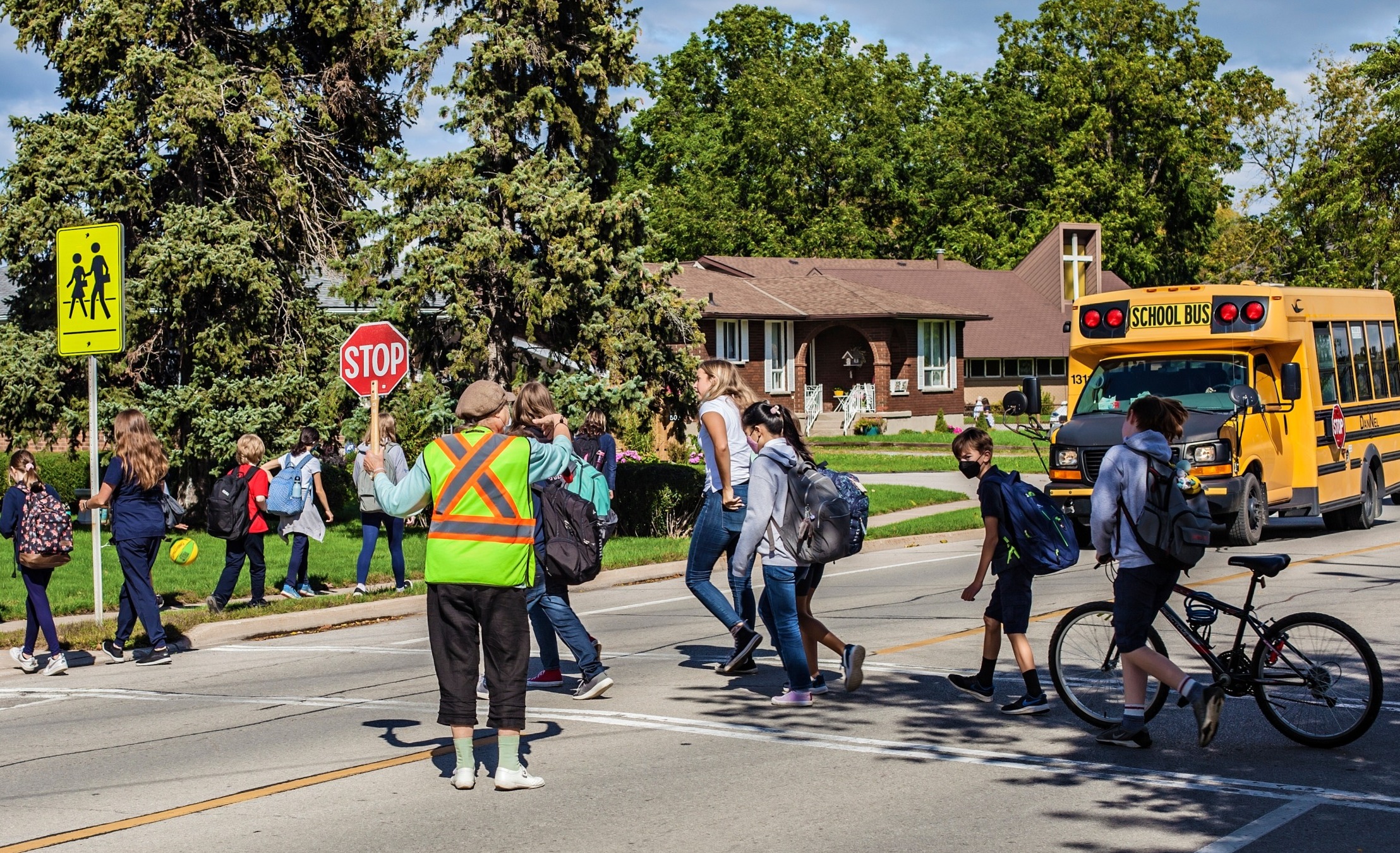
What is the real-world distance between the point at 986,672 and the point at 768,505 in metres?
1.70

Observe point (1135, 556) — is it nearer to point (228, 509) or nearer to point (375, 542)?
point (228, 509)

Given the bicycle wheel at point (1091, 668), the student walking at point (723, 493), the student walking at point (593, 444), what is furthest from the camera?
the student walking at point (593, 444)

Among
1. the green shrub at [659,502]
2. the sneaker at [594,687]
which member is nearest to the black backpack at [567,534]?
the sneaker at [594,687]

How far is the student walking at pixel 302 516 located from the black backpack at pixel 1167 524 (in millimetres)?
9490

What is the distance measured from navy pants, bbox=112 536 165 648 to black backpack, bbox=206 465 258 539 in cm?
197

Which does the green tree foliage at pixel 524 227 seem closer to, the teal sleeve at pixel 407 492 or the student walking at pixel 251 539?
the student walking at pixel 251 539

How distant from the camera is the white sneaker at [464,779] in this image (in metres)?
6.64

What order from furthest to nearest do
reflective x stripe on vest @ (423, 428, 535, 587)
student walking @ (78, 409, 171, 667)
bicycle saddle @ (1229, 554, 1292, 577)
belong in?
student walking @ (78, 409, 171, 667), bicycle saddle @ (1229, 554, 1292, 577), reflective x stripe on vest @ (423, 428, 535, 587)

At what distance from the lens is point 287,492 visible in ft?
46.4

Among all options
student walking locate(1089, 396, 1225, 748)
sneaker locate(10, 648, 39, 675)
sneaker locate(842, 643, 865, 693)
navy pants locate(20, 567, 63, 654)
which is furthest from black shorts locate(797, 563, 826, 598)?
sneaker locate(10, 648, 39, 675)

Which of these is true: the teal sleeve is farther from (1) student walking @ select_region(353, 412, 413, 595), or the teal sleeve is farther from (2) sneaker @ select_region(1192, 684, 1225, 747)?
(1) student walking @ select_region(353, 412, 413, 595)

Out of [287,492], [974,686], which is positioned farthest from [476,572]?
[287,492]

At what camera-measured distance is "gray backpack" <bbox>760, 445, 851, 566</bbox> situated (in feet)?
27.3

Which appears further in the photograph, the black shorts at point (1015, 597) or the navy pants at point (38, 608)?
the navy pants at point (38, 608)
